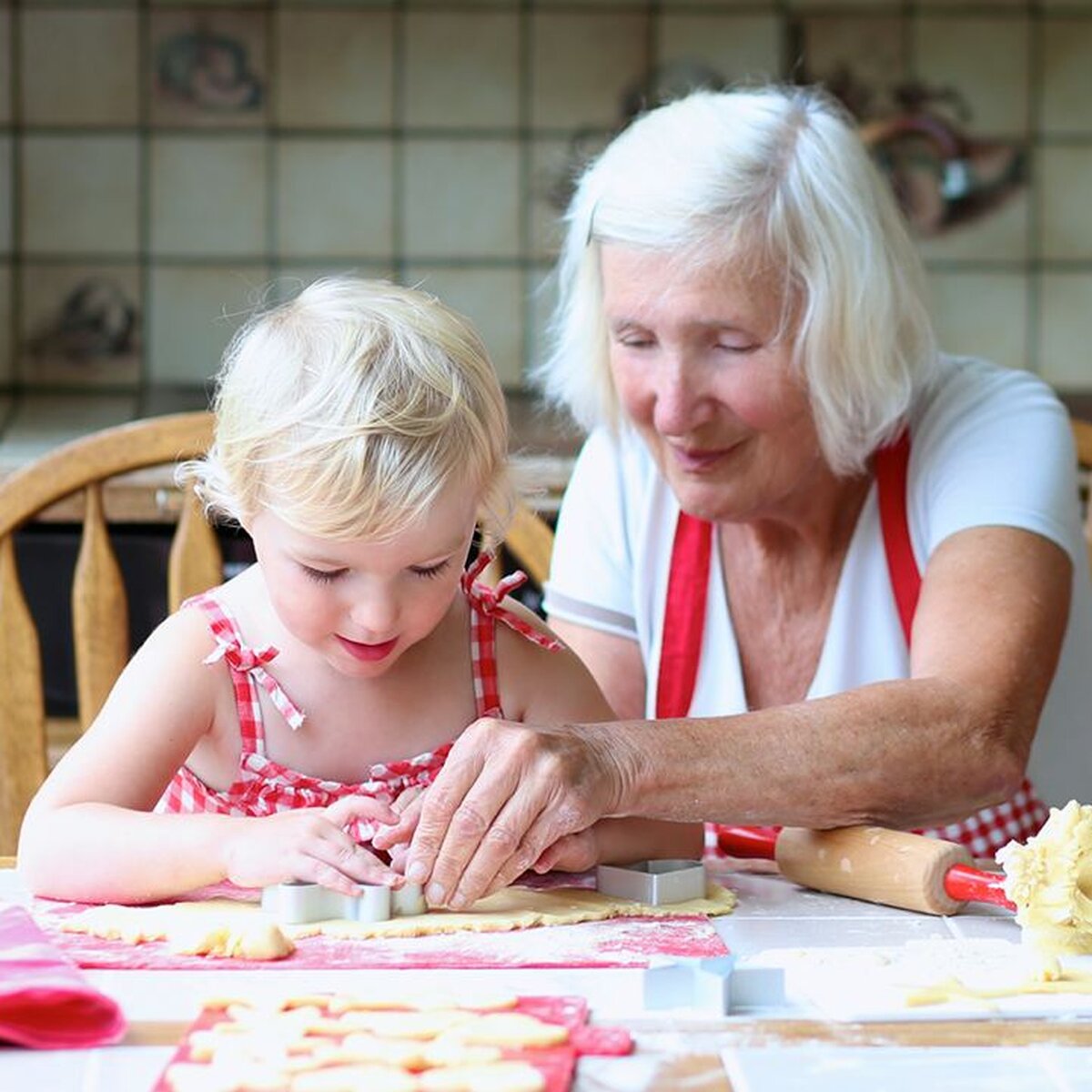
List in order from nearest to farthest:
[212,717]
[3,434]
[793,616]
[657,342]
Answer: [212,717] → [657,342] → [793,616] → [3,434]

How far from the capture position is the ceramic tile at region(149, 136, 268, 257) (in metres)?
2.83

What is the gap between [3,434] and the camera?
8.05 feet

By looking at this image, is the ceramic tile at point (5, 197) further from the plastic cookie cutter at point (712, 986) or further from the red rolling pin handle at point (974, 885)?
the plastic cookie cutter at point (712, 986)

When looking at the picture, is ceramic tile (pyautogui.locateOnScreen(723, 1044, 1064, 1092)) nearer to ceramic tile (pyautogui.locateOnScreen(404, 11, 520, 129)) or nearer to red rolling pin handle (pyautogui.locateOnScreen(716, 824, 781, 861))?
red rolling pin handle (pyautogui.locateOnScreen(716, 824, 781, 861))

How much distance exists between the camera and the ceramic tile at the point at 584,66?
9.18ft

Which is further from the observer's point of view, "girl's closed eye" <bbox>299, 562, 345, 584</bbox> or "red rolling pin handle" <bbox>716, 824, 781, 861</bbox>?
"red rolling pin handle" <bbox>716, 824, 781, 861</bbox>

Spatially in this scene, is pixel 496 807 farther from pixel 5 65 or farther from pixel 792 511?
pixel 5 65

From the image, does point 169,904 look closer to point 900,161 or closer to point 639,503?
point 639,503

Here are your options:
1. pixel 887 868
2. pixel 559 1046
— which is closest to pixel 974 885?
pixel 887 868

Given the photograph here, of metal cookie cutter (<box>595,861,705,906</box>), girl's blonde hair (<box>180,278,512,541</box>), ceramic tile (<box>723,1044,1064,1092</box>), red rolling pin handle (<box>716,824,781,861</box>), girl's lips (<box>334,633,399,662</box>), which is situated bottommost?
red rolling pin handle (<box>716,824,781,861</box>)

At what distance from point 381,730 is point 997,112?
6.17ft

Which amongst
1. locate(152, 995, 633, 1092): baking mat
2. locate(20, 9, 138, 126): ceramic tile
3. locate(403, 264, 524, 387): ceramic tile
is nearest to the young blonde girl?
locate(152, 995, 633, 1092): baking mat

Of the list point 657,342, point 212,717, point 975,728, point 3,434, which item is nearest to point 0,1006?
point 212,717

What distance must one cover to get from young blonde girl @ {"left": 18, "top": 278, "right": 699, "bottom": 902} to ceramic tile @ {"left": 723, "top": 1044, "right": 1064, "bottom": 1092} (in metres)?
0.33
